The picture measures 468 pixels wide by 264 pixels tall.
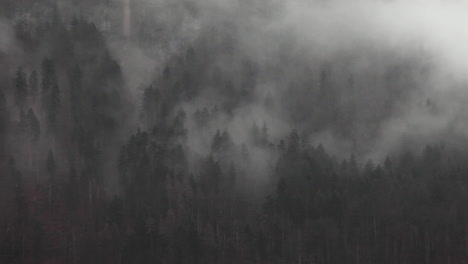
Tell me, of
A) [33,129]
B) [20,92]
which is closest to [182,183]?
[33,129]

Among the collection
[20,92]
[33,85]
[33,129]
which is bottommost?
[33,129]

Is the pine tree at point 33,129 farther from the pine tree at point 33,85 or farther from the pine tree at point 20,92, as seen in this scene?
the pine tree at point 33,85

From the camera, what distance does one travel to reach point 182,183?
151000 mm

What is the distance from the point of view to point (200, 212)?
→ 144 metres

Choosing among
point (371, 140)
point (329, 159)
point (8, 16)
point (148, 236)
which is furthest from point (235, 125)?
point (8, 16)

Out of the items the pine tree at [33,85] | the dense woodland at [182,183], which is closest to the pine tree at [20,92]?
the dense woodland at [182,183]

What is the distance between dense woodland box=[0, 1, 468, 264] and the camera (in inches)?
5202

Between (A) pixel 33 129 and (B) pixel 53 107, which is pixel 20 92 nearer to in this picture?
(B) pixel 53 107

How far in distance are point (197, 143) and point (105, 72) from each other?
38554mm

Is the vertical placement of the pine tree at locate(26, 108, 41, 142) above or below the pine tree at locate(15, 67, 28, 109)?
below

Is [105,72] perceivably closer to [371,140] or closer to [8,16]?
[8,16]

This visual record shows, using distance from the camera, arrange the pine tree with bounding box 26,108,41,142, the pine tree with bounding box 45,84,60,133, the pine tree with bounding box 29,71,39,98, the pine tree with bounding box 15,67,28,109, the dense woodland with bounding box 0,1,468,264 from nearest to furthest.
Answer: the dense woodland with bounding box 0,1,468,264
the pine tree with bounding box 26,108,41,142
the pine tree with bounding box 45,84,60,133
the pine tree with bounding box 15,67,28,109
the pine tree with bounding box 29,71,39,98

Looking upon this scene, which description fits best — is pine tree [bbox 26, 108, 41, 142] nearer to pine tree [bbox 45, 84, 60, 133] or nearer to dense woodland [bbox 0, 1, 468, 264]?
dense woodland [bbox 0, 1, 468, 264]

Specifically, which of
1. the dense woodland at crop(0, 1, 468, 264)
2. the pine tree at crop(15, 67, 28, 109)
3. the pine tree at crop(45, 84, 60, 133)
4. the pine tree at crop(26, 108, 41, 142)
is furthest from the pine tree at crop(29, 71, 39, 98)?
the pine tree at crop(26, 108, 41, 142)
